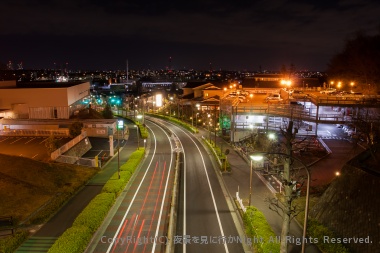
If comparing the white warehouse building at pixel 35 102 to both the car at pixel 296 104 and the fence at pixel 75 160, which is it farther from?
the car at pixel 296 104

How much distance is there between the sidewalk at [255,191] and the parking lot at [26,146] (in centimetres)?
1881

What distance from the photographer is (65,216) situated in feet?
68.7

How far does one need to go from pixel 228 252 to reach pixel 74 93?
152 feet

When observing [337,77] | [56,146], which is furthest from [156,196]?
[337,77]

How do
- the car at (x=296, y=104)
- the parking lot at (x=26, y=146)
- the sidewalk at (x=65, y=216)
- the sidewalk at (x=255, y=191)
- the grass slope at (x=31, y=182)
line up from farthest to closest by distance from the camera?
1. the car at (x=296, y=104)
2. the parking lot at (x=26, y=146)
3. the grass slope at (x=31, y=182)
4. the sidewalk at (x=255, y=191)
5. the sidewalk at (x=65, y=216)

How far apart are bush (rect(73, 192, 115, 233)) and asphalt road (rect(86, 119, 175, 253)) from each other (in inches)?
21.9

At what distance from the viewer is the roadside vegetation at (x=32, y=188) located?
1981 cm

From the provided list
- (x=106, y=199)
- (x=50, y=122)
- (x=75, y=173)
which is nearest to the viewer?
(x=106, y=199)

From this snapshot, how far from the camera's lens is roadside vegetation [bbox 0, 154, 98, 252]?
19812 mm

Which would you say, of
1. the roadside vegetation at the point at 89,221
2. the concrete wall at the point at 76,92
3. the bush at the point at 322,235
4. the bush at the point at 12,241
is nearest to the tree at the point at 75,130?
the concrete wall at the point at 76,92

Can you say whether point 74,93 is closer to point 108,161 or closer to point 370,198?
point 108,161

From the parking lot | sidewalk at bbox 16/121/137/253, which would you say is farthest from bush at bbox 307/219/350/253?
the parking lot

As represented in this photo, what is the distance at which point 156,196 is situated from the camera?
2431 cm

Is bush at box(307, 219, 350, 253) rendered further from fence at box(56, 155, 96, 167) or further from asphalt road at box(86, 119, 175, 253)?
fence at box(56, 155, 96, 167)
